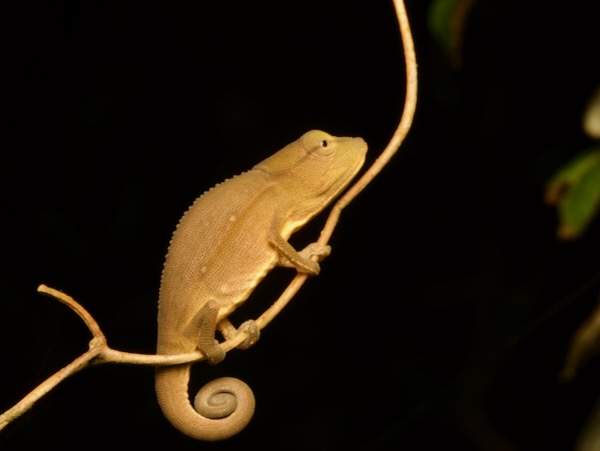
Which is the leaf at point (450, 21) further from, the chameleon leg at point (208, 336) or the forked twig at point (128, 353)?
the chameleon leg at point (208, 336)

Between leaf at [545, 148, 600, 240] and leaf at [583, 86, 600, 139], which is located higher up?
leaf at [583, 86, 600, 139]

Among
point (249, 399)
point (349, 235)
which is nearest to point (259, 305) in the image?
point (349, 235)

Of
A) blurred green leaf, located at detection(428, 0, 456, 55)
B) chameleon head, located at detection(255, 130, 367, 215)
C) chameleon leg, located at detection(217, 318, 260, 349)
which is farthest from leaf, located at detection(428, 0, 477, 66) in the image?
chameleon leg, located at detection(217, 318, 260, 349)

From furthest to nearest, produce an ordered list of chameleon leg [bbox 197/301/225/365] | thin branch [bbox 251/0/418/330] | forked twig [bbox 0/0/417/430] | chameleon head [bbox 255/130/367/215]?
chameleon head [bbox 255/130/367/215]
chameleon leg [bbox 197/301/225/365]
thin branch [bbox 251/0/418/330]
forked twig [bbox 0/0/417/430]

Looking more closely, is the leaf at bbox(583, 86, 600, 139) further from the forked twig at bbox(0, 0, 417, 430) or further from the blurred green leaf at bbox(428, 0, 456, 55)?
the forked twig at bbox(0, 0, 417, 430)

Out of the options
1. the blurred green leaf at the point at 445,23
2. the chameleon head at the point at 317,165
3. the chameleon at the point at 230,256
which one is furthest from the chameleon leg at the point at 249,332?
the blurred green leaf at the point at 445,23

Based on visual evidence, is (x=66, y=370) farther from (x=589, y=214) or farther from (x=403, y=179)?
(x=403, y=179)
